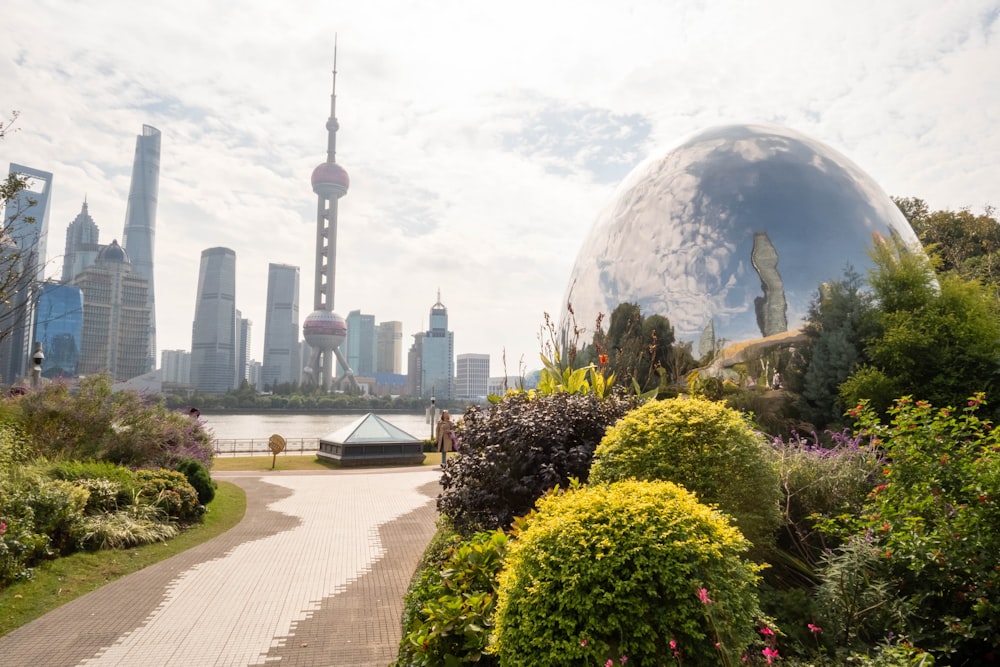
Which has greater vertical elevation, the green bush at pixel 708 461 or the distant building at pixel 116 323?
the distant building at pixel 116 323

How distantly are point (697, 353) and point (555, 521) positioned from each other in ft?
28.6

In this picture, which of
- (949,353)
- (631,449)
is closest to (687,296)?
(949,353)

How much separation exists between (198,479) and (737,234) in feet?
44.4

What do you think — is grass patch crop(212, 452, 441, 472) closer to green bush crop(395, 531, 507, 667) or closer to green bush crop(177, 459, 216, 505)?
green bush crop(177, 459, 216, 505)

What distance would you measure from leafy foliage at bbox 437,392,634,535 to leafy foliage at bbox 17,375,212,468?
34.9 feet

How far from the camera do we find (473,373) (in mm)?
174750

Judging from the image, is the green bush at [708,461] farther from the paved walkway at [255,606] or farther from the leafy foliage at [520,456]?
the paved walkway at [255,606]

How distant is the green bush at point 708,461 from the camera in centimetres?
540

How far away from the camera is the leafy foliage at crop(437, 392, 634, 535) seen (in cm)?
721

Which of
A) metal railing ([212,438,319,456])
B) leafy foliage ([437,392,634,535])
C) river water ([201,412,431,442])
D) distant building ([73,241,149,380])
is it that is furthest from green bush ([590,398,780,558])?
distant building ([73,241,149,380])

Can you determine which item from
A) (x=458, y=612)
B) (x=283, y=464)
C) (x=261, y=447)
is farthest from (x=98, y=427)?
(x=261, y=447)

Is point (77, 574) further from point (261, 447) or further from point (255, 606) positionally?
point (261, 447)

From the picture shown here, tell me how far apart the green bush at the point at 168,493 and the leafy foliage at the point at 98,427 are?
1952mm

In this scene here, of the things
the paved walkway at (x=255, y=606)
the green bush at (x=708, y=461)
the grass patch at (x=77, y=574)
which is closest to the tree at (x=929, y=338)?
the green bush at (x=708, y=461)
